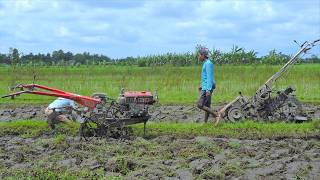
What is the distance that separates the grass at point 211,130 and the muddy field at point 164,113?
7.49 ft

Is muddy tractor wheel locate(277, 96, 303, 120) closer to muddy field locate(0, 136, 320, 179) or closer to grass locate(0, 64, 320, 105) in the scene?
muddy field locate(0, 136, 320, 179)

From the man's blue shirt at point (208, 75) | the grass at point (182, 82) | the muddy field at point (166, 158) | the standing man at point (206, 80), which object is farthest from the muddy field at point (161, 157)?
the grass at point (182, 82)

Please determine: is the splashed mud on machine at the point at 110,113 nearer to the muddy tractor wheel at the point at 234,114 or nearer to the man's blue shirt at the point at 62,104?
the man's blue shirt at the point at 62,104

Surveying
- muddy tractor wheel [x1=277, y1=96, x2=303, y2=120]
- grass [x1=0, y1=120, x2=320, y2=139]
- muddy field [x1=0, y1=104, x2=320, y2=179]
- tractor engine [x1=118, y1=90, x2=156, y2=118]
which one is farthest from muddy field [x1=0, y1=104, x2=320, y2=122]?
muddy field [x1=0, y1=104, x2=320, y2=179]

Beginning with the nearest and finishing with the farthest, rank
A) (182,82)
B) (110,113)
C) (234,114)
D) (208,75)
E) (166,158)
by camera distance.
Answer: (166,158)
(110,113)
(208,75)
(234,114)
(182,82)

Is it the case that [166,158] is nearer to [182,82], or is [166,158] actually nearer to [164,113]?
[164,113]

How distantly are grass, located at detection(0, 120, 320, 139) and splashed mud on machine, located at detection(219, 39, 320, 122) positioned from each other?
0.46m

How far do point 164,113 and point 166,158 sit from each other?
6741mm

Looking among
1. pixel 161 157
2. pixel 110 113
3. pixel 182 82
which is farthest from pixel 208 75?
pixel 182 82

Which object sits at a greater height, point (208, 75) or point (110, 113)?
point (208, 75)

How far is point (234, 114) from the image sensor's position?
1276cm

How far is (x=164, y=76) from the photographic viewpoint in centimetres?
2402

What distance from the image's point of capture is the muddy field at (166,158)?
778 cm

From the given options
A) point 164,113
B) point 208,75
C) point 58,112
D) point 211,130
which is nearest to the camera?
point 211,130
